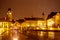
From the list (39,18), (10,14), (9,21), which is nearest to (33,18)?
(39,18)

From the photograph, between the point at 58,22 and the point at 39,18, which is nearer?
the point at 58,22

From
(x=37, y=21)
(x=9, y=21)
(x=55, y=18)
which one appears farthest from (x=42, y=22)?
(x=9, y=21)

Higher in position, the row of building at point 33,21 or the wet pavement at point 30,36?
the row of building at point 33,21

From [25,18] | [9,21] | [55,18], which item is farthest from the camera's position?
[25,18]

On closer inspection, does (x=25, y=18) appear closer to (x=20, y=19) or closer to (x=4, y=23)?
(x=20, y=19)

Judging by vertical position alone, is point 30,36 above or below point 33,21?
below

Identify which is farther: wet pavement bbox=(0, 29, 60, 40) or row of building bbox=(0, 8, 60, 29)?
row of building bbox=(0, 8, 60, 29)

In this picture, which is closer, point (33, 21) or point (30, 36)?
point (30, 36)

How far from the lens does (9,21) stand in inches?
1300

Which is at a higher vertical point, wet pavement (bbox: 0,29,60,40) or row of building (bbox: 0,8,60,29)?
row of building (bbox: 0,8,60,29)

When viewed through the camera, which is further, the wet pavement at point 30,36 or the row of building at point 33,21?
the row of building at point 33,21

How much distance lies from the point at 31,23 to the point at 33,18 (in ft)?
7.20

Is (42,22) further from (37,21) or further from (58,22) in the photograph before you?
(58,22)

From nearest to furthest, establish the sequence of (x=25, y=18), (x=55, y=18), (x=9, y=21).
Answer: (x=55, y=18)
(x=9, y=21)
(x=25, y=18)
